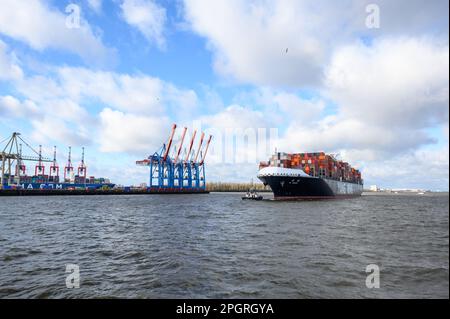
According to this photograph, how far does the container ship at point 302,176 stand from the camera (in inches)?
2544

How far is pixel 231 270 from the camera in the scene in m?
12.2

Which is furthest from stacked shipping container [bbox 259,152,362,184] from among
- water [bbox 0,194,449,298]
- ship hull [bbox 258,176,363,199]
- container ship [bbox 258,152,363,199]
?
water [bbox 0,194,449,298]

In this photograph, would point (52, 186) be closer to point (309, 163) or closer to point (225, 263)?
point (309, 163)

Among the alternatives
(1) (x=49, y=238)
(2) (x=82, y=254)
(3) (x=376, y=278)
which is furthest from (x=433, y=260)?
(1) (x=49, y=238)

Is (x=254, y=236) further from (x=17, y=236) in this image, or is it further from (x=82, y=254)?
(x=17, y=236)

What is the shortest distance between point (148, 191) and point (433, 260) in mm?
121880

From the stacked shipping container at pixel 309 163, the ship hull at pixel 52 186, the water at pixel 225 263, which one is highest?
the stacked shipping container at pixel 309 163

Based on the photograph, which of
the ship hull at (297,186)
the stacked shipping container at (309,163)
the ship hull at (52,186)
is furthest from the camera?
the ship hull at (52,186)

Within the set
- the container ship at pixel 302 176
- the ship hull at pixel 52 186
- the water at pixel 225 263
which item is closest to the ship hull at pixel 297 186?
the container ship at pixel 302 176

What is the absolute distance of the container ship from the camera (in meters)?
64.6

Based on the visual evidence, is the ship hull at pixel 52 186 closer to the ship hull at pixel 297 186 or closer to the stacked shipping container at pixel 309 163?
the stacked shipping container at pixel 309 163

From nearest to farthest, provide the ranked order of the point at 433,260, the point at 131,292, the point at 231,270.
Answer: the point at 131,292 → the point at 231,270 → the point at 433,260
